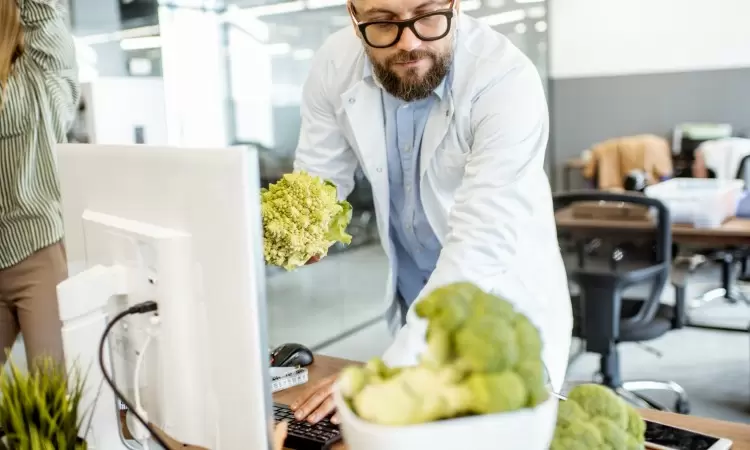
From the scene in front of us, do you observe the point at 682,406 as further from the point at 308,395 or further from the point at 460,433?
the point at 460,433

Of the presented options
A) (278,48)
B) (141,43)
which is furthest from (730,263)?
(141,43)

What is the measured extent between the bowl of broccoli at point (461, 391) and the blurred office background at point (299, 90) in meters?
2.80

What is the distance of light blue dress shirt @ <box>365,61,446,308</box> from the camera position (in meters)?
1.63

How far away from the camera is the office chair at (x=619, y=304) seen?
251 centimetres

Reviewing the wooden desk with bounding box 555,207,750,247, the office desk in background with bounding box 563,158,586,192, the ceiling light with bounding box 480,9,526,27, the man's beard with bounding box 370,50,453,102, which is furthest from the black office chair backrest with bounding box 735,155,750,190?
the man's beard with bounding box 370,50,453,102

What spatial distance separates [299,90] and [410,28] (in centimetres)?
327

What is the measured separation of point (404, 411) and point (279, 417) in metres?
0.68

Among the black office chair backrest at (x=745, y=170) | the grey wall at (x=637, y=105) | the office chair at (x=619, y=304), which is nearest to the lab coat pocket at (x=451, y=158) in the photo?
the office chair at (x=619, y=304)

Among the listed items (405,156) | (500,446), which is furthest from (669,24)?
(500,446)

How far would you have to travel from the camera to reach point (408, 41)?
1.37m

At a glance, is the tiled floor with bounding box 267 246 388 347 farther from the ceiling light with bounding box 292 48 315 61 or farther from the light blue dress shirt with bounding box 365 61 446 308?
the light blue dress shirt with bounding box 365 61 446 308

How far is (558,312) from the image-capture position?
1.59 m

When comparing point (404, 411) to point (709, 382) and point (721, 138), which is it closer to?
point (709, 382)

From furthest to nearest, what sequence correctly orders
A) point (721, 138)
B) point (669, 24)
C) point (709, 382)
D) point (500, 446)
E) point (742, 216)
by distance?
1. point (669, 24)
2. point (721, 138)
3. point (709, 382)
4. point (742, 216)
5. point (500, 446)
